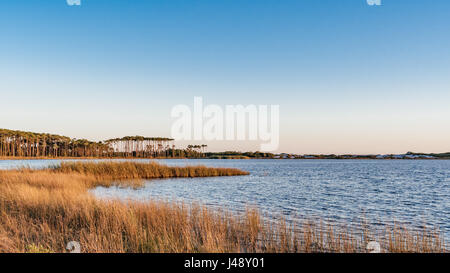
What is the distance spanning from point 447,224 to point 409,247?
5.75 m

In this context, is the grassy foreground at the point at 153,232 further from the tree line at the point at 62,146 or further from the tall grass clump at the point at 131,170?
the tree line at the point at 62,146

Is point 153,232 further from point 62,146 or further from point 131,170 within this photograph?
point 62,146

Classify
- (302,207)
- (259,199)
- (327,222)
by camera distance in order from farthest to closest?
(259,199)
(302,207)
(327,222)

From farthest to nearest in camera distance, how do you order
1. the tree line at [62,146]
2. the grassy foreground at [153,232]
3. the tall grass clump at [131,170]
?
1. the tree line at [62,146]
2. the tall grass clump at [131,170]
3. the grassy foreground at [153,232]

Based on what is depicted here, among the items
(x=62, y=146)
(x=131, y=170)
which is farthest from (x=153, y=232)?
(x=62, y=146)

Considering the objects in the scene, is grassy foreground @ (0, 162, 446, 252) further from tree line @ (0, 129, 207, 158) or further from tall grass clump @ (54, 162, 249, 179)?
tree line @ (0, 129, 207, 158)

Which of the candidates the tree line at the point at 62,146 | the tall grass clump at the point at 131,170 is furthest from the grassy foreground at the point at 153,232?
the tree line at the point at 62,146

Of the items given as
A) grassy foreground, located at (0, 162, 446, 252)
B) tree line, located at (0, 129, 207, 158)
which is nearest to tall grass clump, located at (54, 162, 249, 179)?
grassy foreground, located at (0, 162, 446, 252)

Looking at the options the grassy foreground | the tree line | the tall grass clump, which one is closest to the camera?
the grassy foreground

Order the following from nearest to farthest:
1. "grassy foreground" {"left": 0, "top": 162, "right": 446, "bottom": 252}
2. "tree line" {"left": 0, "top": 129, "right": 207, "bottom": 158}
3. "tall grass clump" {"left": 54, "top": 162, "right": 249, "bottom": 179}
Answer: "grassy foreground" {"left": 0, "top": 162, "right": 446, "bottom": 252}
"tall grass clump" {"left": 54, "top": 162, "right": 249, "bottom": 179}
"tree line" {"left": 0, "top": 129, "right": 207, "bottom": 158}
